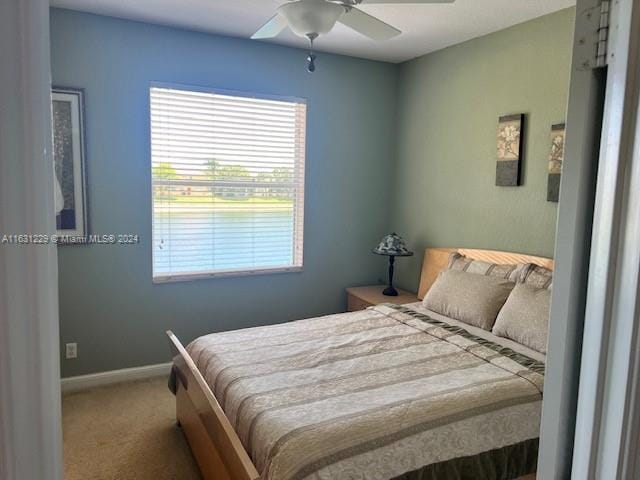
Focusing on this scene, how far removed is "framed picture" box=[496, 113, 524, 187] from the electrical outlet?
10.6 feet

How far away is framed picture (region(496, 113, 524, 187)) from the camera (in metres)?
3.19

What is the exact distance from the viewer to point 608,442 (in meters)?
0.71

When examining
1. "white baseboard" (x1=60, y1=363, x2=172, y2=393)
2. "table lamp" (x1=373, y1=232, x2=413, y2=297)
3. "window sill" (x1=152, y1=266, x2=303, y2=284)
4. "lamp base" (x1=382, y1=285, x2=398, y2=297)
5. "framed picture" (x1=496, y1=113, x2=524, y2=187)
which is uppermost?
"framed picture" (x1=496, y1=113, x2=524, y2=187)

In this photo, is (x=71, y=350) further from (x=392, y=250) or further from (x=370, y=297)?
(x=392, y=250)

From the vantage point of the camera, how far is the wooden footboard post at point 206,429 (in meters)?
1.72

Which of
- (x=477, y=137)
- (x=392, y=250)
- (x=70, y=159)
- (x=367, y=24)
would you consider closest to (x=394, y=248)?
(x=392, y=250)

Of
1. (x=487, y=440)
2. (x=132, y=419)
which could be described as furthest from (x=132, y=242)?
(x=487, y=440)

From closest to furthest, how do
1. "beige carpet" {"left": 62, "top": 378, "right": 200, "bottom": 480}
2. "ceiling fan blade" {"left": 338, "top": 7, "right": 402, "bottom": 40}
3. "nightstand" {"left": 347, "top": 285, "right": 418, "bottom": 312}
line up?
"ceiling fan blade" {"left": 338, "top": 7, "right": 402, "bottom": 40}
"beige carpet" {"left": 62, "top": 378, "right": 200, "bottom": 480}
"nightstand" {"left": 347, "top": 285, "right": 418, "bottom": 312}

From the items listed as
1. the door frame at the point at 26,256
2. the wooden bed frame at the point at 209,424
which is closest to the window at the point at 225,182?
the wooden bed frame at the point at 209,424

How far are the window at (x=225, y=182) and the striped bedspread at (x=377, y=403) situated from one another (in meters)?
1.16

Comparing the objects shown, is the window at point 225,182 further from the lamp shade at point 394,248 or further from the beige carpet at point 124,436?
the beige carpet at point 124,436

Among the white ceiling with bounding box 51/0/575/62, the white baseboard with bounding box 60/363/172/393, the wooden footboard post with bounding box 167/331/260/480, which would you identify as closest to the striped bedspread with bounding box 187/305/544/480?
the wooden footboard post with bounding box 167/331/260/480

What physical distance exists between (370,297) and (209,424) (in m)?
2.04

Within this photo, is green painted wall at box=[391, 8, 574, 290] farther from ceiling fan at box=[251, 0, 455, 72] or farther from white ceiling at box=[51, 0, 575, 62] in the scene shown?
ceiling fan at box=[251, 0, 455, 72]
